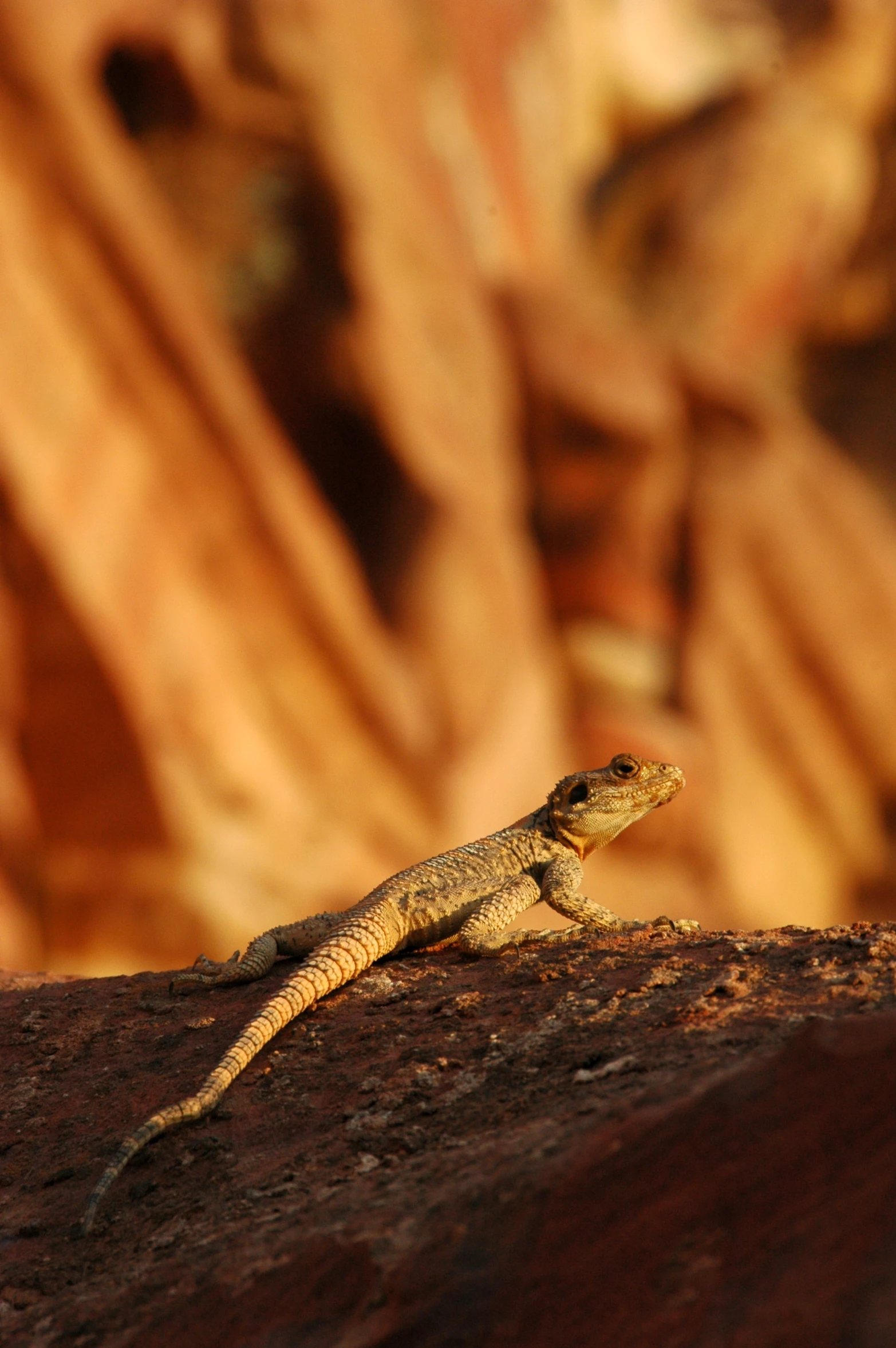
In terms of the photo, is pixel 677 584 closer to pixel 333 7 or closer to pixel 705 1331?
pixel 333 7

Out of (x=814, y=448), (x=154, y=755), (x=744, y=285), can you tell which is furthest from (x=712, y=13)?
(x=154, y=755)

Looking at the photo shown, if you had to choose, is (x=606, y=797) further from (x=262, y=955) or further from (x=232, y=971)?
(x=232, y=971)

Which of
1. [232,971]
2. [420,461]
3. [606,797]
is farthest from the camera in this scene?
[420,461]

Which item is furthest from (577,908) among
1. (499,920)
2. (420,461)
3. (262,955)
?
(420,461)

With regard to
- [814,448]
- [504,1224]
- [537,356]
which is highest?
[537,356]

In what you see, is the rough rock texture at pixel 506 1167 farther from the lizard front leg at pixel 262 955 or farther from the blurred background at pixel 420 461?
the blurred background at pixel 420 461

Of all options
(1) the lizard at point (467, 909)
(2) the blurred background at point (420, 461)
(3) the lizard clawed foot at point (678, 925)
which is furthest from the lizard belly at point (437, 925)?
(2) the blurred background at point (420, 461)

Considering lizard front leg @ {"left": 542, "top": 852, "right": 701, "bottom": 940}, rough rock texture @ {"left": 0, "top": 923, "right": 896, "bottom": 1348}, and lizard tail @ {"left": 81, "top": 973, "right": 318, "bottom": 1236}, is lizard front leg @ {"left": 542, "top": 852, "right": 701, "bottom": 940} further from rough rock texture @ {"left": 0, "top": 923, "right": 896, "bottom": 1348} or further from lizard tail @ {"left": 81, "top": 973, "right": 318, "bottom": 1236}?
lizard tail @ {"left": 81, "top": 973, "right": 318, "bottom": 1236}
